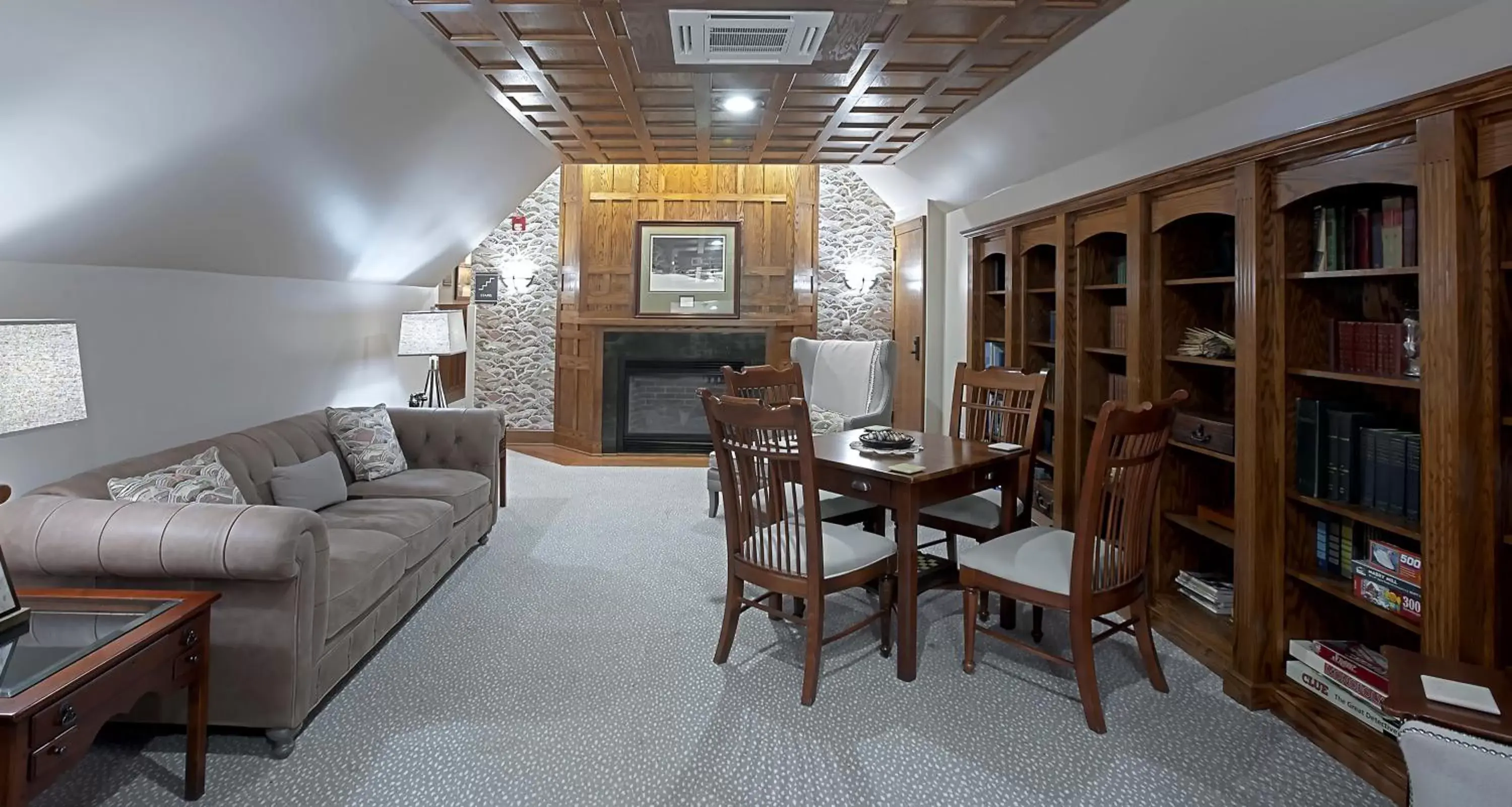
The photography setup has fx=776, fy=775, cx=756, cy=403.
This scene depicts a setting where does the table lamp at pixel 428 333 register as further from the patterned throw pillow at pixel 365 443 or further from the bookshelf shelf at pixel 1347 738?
the bookshelf shelf at pixel 1347 738

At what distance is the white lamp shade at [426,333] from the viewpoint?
200 inches

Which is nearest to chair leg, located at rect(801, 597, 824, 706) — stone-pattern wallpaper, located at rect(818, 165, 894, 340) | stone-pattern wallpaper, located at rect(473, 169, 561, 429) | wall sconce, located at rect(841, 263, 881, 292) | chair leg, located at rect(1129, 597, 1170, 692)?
chair leg, located at rect(1129, 597, 1170, 692)

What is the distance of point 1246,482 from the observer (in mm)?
2629

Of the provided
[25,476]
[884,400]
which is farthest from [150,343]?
[884,400]

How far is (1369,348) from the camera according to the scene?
247 centimetres

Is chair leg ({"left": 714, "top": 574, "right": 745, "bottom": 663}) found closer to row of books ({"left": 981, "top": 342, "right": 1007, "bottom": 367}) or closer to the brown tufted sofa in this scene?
the brown tufted sofa

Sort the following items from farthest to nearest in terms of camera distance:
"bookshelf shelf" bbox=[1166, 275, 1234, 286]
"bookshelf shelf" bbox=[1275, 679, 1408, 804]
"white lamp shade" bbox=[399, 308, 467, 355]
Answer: "white lamp shade" bbox=[399, 308, 467, 355] < "bookshelf shelf" bbox=[1166, 275, 1234, 286] < "bookshelf shelf" bbox=[1275, 679, 1408, 804]

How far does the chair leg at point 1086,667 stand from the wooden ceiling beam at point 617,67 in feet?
8.84

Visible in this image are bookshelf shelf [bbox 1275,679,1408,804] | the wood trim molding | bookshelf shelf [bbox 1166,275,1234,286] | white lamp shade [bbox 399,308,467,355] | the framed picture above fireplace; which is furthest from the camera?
the framed picture above fireplace

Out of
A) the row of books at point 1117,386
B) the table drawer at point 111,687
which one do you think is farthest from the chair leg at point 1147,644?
the table drawer at point 111,687

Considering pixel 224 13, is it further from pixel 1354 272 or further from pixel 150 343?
pixel 1354 272

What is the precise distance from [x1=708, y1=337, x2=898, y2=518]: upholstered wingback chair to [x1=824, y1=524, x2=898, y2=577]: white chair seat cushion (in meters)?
2.15

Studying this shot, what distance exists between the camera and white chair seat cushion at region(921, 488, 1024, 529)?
3.26 metres

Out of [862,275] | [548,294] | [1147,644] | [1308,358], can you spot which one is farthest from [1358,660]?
[548,294]
